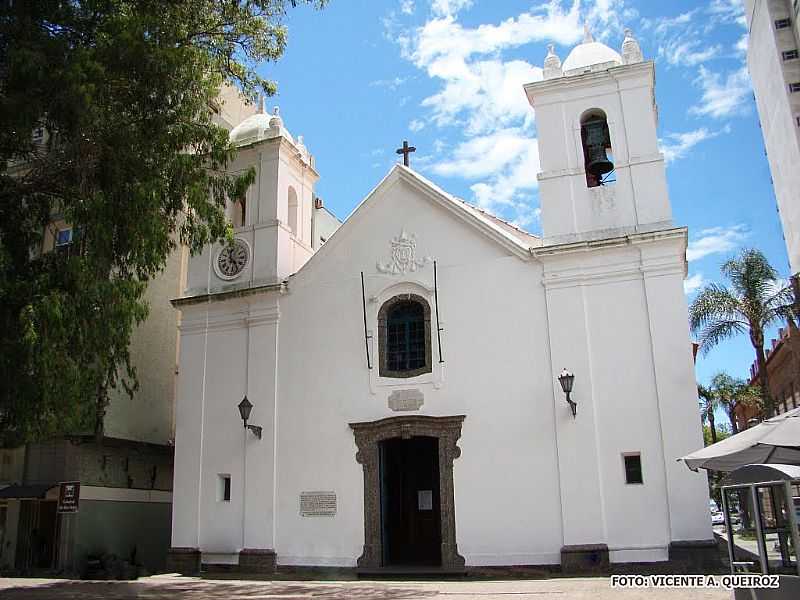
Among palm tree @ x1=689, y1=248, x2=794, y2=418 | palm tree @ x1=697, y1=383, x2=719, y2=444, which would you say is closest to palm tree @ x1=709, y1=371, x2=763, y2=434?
palm tree @ x1=697, y1=383, x2=719, y2=444

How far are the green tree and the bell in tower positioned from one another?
Result: 759 centimetres

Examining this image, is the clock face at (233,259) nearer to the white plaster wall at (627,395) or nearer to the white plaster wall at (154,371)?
the white plaster wall at (154,371)

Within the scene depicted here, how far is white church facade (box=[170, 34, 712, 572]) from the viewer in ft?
44.5

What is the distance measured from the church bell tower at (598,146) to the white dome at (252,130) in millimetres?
6741

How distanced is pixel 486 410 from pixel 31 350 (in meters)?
8.19

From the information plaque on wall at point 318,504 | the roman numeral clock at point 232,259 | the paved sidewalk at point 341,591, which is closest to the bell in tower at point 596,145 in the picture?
the roman numeral clock at point 232,259

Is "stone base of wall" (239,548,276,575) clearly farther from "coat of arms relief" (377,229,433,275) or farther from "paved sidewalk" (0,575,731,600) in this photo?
"coat of arms relief" (377,229,433,275)

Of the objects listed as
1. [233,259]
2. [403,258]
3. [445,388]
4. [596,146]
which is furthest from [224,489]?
[596,146]

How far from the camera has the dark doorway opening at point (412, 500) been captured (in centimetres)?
1577

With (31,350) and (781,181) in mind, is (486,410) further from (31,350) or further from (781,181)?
(781,181)

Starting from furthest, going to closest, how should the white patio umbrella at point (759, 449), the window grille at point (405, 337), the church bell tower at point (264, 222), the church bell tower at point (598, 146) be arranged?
1. the church bell tower at point (264, 222)
2. the window grille at point (405, 337)
3. the church bell tower at point (598, 146)
4. the white patio umbrella at point (759, 449)

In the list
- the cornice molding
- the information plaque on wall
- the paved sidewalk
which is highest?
the cornice molding

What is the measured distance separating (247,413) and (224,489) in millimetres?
1884

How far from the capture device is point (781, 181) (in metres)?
35.2
